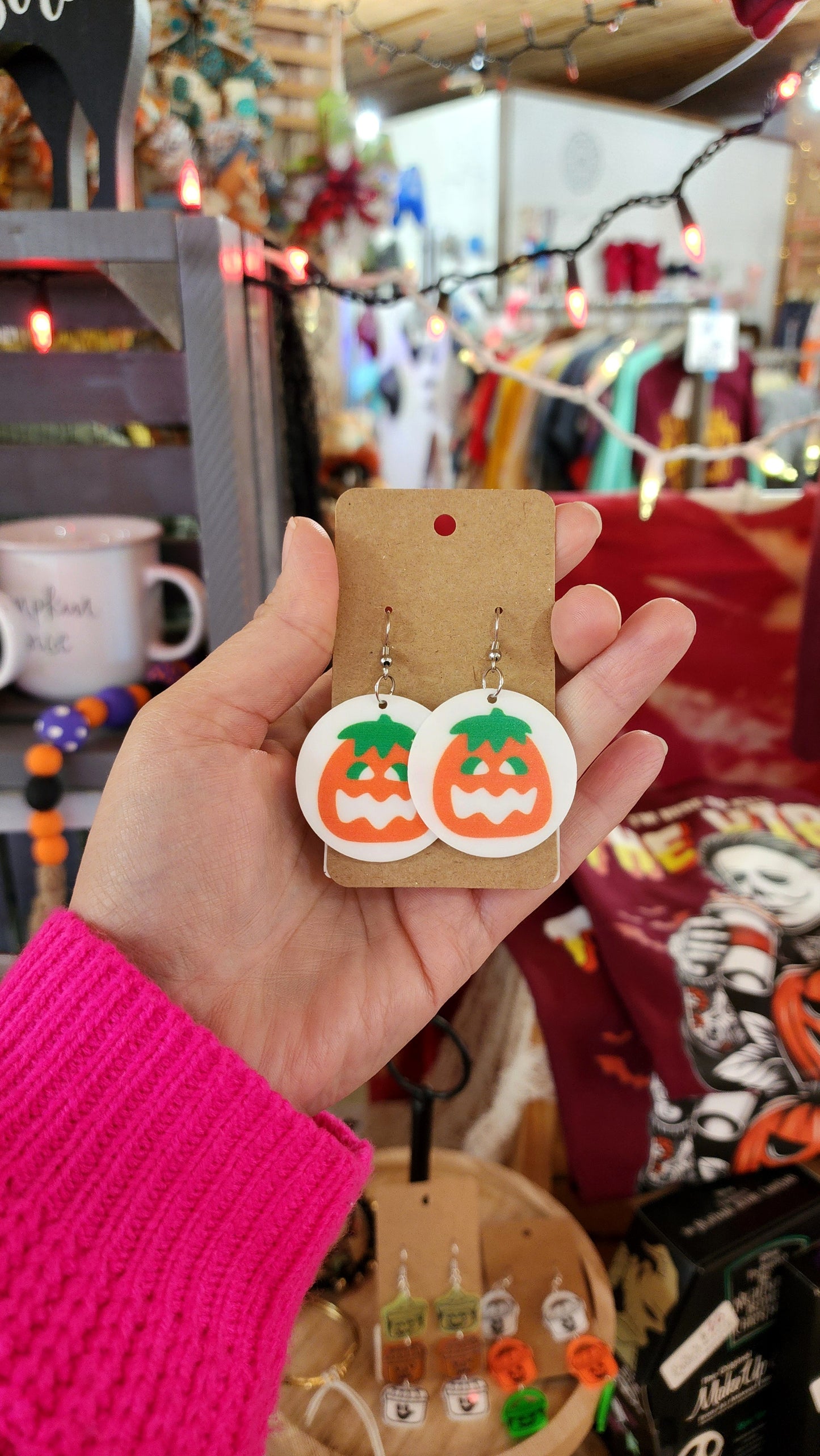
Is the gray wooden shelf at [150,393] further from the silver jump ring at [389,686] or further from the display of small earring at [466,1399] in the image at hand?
the display of small earring at [466,1399]

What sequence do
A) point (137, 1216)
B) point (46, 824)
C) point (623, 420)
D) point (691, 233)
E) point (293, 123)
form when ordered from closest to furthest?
point (137, 1216)
point (46, 824)
point (691, 233)
point (293, 123)
point (623, 420)

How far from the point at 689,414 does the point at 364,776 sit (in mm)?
1953

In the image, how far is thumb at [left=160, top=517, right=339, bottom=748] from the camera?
47 cm

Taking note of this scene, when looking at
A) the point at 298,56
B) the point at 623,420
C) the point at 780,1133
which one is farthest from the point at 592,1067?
the point at 623,420

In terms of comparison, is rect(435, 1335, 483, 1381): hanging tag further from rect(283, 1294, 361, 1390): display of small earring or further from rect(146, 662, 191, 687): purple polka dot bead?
rect(146, 662, 191, 687): purple polka dot bead

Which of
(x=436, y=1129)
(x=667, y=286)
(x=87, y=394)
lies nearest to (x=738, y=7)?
(x=87, y=394)

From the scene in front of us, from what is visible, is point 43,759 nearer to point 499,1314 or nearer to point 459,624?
point 459,624

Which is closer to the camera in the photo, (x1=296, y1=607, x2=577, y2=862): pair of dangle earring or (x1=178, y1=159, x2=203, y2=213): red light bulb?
(x1=296, y1=607, x2=577, y2=862): pair of dangle earring

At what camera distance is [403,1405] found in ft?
2.26

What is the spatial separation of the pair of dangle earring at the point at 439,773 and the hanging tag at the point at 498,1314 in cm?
49

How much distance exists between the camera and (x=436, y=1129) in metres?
1.12

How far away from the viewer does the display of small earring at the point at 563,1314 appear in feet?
2.39

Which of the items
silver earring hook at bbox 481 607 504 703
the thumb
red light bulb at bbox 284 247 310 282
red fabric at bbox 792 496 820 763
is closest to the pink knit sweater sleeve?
the thumb

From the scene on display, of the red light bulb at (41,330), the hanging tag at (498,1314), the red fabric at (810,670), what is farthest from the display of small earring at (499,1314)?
the red light bulb at (41,330)
